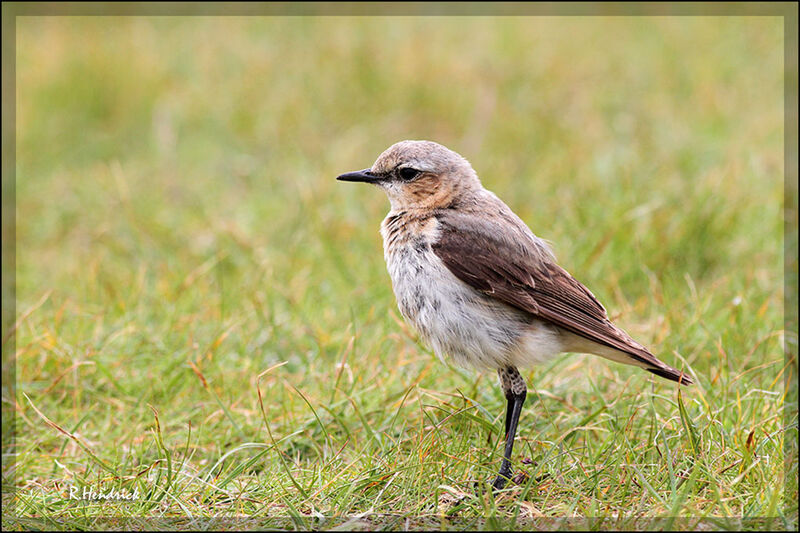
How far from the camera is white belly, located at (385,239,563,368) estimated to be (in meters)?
4.64

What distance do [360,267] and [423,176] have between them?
2283 mm

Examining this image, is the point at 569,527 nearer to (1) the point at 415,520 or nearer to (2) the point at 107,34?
(1) the point at 415,520

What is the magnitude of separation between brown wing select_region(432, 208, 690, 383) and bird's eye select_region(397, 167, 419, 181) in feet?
1.03

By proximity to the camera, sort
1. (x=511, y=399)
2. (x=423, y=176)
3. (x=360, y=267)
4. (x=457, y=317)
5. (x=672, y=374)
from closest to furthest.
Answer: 1. (x=672, y=374)
2. (x=457, y=317)
3. (x=511, y=399)
4. (x=423, y=176)
5. (x=360, y=267)

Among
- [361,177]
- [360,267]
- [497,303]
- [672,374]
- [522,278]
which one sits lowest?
[672,374]

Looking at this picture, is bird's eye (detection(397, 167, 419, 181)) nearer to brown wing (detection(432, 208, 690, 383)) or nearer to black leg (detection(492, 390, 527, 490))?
brown wing (detection(432, 208, 690, 383))

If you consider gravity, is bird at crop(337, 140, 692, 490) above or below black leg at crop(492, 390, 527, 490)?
above

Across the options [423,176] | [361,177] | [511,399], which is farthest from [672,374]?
[361,177]

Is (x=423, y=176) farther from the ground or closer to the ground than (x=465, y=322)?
farther from the ground

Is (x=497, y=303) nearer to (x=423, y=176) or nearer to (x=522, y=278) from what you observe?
(x=522, y=278)

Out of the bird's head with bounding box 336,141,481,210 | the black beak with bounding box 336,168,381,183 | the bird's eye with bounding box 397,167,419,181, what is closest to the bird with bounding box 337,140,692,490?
the bird's head with bounding box 336,141,481,210

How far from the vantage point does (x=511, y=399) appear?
4820mm

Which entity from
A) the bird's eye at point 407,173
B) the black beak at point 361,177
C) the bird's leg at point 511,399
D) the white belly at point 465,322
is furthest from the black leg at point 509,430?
the black beak at point 361,177

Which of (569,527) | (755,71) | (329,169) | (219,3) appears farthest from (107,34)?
(569,527)
